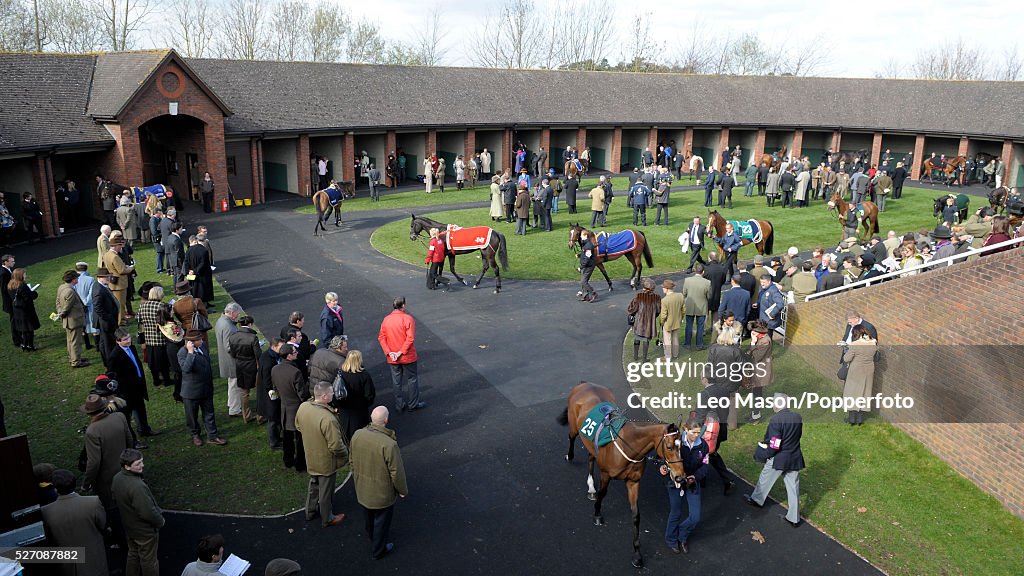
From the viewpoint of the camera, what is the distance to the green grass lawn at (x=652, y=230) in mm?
18734

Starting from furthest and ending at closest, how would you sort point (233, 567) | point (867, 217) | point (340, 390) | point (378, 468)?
point (867, 217) < point (340, 390) < point (378, 468) < point (233, 567)

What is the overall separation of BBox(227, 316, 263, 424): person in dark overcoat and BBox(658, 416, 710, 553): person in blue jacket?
5563 mm

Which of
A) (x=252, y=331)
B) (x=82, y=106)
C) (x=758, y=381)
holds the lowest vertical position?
(x=758, y=381)

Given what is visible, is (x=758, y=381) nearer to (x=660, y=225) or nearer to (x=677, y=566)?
(x=677, y=566)

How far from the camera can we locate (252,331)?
9.48m

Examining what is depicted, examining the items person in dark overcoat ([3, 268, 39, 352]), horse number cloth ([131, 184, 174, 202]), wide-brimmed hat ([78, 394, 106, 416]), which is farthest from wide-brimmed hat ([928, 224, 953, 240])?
horse number cloth ([131, 184, 174, 202])

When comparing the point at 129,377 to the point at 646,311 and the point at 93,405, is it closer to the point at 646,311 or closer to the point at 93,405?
the point at 93,405

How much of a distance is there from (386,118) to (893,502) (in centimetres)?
2625

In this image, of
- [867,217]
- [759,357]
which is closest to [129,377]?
[759,357]

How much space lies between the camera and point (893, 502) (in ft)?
27.3

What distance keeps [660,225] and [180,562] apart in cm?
1931

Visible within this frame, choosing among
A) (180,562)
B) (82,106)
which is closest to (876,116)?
(82,106)

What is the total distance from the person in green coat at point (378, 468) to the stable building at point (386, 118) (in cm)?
1821

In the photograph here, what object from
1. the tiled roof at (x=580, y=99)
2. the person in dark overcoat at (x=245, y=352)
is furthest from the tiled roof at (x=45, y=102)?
the person in dark overcoat at (x=245, y=352)
